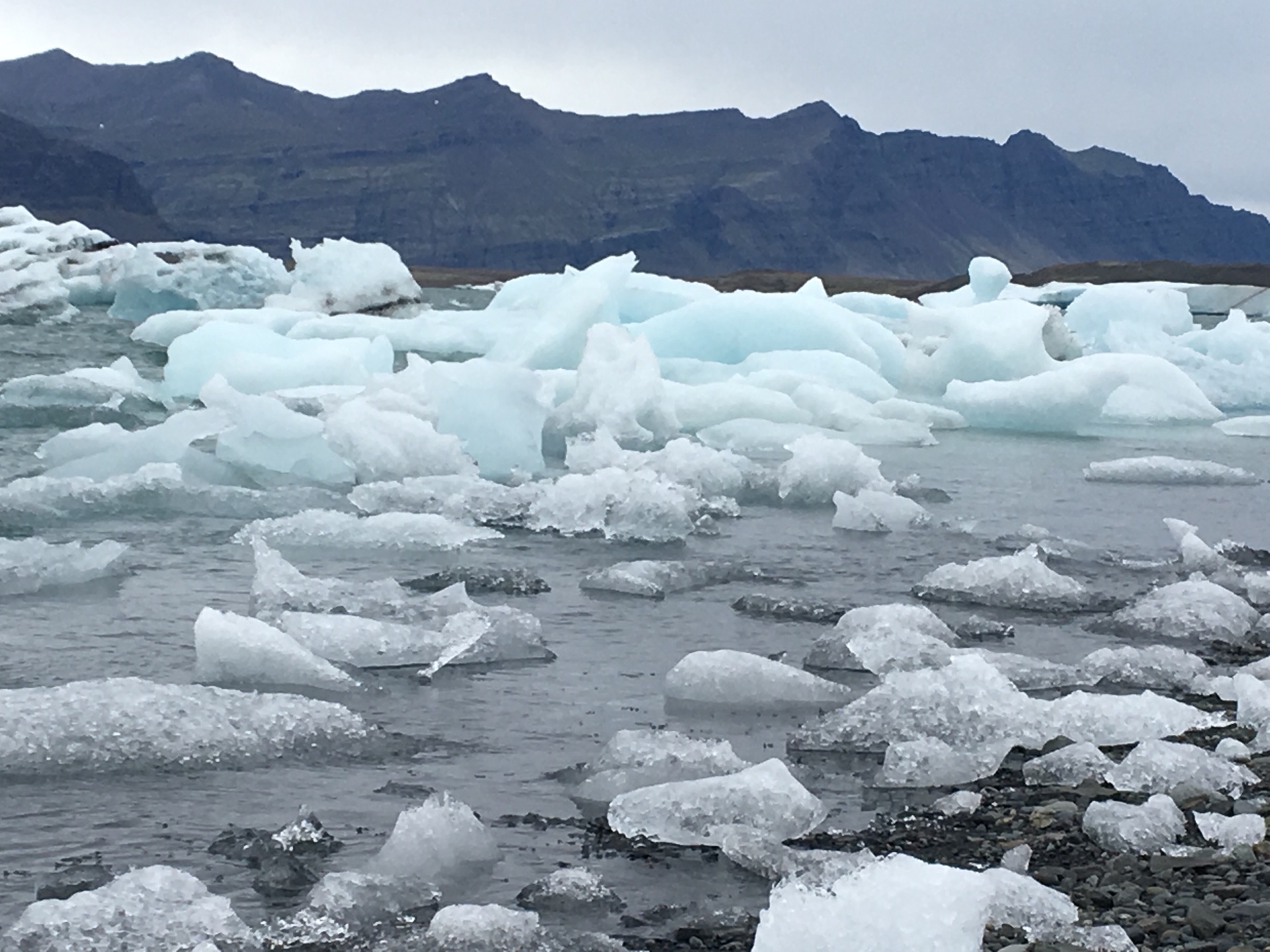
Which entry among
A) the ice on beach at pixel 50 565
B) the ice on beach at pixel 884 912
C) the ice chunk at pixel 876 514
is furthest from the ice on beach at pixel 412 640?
the ice chunk at pixel 876 514

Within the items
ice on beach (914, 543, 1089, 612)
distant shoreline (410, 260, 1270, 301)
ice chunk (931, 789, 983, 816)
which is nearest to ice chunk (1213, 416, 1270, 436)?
ice on beach (914, 543, 1089, 612)

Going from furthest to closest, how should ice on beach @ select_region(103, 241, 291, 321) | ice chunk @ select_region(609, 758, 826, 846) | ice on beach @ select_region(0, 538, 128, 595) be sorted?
ice on beach @ select_region(103, 241, 291, 321) → ice on beach @ select_region(0, 538, 128, 595) → ice chunk @ select_region(609, 758, 826, 846)

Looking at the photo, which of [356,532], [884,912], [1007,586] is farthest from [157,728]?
[1007,586]

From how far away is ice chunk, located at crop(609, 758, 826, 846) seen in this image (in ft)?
12.1

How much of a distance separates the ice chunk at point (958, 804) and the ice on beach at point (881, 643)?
1362mm

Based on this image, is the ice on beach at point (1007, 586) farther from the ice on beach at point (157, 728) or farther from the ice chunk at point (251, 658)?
the ice on beach at point (157, 728)

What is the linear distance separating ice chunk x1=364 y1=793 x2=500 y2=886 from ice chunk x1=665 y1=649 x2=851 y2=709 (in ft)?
4.85

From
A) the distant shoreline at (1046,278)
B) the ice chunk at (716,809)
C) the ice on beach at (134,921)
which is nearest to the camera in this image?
the ice on beach at (134,921)

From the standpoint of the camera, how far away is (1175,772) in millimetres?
4027

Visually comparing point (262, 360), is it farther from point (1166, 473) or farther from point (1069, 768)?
point (1069, 768)

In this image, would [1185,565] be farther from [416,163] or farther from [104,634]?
[416,163]

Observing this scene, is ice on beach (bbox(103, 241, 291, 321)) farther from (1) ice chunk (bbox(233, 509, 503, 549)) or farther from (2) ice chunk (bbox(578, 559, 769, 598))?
(2) ice chunk (bbox(578, 559, 769, 598))

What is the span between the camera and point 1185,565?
755cm

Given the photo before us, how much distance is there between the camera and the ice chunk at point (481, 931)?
2.98 m
